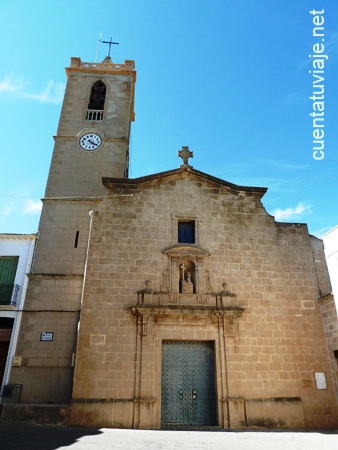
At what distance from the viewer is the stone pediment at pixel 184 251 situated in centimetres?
1115

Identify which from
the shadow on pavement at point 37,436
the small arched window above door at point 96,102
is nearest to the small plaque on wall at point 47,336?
the shadow on pavement at point 37,436

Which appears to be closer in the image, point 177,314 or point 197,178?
point 177,314

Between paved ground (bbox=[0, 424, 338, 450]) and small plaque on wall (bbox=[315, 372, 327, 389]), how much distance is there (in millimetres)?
1482

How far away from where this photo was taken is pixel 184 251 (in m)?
11.2

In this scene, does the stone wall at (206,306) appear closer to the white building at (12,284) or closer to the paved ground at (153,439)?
the paved ground at (153,439)

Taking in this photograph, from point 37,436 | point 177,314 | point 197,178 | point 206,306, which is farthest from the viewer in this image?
point 197,178

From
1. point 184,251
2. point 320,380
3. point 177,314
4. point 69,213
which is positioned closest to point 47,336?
point 177,314

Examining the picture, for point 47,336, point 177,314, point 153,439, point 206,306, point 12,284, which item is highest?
point 12,284

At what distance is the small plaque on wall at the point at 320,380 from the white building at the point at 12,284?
9668 mm

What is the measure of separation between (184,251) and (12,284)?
6.57 m

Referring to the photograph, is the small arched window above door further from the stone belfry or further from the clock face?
the clock face

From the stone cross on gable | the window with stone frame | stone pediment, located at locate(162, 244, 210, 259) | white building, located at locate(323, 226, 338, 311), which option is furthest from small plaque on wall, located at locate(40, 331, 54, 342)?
white building, located at locate(323, 226, 338, 311)

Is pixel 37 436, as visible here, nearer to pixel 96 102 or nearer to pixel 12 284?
pixel 12 284

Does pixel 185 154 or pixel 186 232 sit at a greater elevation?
pixel 185 154
